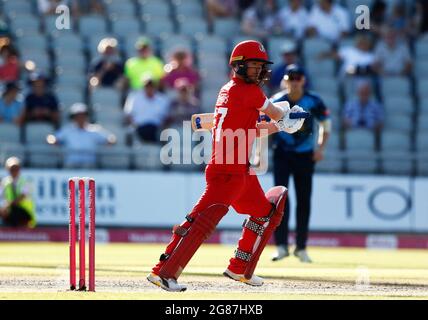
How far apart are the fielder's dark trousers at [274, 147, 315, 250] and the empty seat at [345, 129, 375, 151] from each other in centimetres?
535

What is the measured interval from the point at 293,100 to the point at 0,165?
676 cm

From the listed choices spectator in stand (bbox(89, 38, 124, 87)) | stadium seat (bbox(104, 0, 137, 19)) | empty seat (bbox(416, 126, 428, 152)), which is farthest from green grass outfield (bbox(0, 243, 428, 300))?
stadium seat (bbox(104, 0, 137, 19))

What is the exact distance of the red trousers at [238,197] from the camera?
977 cm

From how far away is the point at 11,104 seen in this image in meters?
20.1

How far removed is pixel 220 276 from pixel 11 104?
9424 mm

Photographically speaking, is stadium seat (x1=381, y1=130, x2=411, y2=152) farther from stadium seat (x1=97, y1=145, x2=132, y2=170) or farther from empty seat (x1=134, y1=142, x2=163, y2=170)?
stadium seat (x1=97, y1=145, x2=132, y2=170)

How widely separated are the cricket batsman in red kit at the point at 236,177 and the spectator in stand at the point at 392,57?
11.1 metres

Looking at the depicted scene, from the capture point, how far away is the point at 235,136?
984 cm

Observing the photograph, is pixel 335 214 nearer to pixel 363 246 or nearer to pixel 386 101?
pixel 363 246

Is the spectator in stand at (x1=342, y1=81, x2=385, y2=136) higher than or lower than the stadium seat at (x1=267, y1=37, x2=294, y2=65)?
lower

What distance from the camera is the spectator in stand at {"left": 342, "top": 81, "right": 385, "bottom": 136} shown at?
1992 centimetres

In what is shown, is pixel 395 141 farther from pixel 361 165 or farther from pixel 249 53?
pixel 249 53

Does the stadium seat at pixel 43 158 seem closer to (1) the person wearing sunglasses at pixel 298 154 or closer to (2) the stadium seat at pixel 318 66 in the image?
(2) the stadium seat at pixel 318 66
